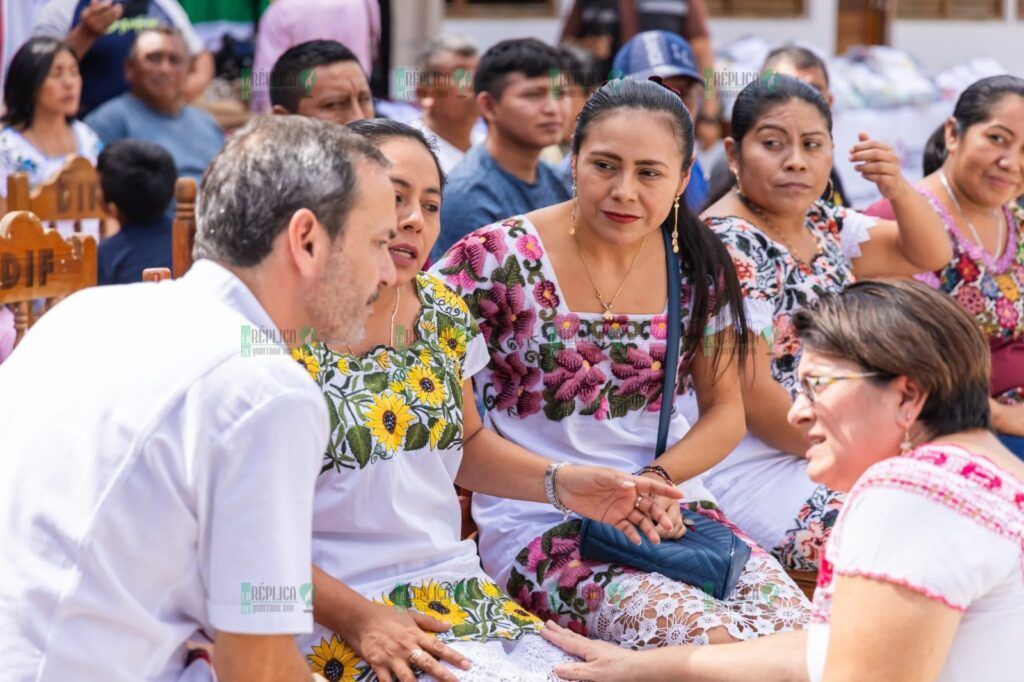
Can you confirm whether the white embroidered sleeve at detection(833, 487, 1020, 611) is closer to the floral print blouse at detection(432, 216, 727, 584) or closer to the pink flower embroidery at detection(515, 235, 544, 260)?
the floral print blouse at detection(432, 216, 727, 584)

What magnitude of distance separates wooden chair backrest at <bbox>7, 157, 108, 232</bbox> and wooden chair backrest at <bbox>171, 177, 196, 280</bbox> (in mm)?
507

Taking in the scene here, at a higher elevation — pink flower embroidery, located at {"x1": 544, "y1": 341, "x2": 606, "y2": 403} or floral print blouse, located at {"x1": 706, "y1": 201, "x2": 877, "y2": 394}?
floral print blouse, located at {"x1": 706, "y1": 201, "x2": 877, "y2": 394}

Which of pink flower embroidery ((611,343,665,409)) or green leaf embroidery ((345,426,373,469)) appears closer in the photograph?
green leaf embroidery ((345,426,373,469))

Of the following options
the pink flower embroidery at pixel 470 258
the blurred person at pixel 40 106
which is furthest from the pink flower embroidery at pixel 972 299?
the blurred person at pixel 40 106

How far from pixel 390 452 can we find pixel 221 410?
2.48 feet

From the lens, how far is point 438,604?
2229mm

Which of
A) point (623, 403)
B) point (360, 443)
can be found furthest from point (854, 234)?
point (360, 443)

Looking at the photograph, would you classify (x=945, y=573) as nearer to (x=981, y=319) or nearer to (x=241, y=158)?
(x=241, y=158)

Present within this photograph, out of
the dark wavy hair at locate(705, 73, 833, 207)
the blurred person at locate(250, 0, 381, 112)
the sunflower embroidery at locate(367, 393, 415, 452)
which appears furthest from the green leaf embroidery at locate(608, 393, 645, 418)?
the blurred person at locate(250, 0, 381, 112)

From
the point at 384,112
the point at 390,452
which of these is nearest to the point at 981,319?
the point at 390,452

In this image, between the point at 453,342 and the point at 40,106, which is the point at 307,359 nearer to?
the point at 453,342

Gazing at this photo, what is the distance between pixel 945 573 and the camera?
62.4 inches

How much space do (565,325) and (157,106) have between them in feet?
11.0

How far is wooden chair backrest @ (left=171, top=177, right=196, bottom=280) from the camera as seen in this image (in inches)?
123
